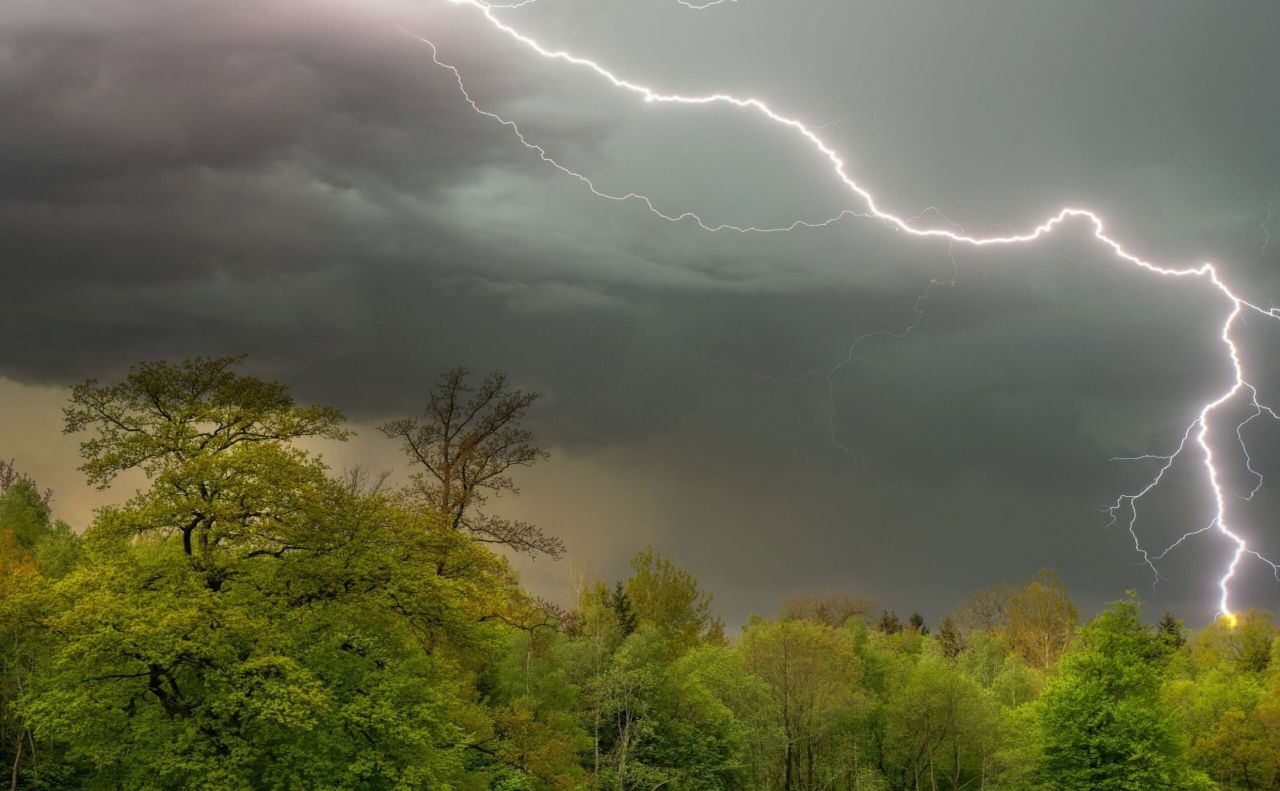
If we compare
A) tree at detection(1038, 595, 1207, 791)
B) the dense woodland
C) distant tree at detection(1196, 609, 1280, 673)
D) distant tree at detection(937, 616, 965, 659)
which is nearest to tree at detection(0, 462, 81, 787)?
the dense woodland

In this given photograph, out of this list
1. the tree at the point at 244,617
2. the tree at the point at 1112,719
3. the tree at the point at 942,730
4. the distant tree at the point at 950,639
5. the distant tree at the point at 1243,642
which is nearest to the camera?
the tree at the point at 244,617

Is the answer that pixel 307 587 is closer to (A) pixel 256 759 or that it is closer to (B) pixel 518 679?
(A) pixel 256 759

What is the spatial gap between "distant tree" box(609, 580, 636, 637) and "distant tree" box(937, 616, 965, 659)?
45.8 meters

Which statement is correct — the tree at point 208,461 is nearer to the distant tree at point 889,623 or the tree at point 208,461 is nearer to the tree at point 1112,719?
the tree at point 1112,719

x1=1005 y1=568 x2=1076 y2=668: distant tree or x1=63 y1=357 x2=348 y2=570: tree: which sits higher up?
x1=1005 y1=568 x2=1076 y2=668: distant tree

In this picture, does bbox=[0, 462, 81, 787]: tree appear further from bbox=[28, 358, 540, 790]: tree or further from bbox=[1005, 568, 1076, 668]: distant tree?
bbox=[1005, 568, 1076, 668]: distant tree

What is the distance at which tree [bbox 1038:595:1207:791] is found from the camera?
4488 cm

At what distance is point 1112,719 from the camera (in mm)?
45688

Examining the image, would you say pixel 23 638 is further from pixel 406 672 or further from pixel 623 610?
pixel 623 610

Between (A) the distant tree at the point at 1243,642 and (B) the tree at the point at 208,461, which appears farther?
(A) the distant tree at the point at 1243,642

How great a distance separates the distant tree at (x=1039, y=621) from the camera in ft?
323

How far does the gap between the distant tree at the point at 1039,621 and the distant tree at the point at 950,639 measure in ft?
15.0

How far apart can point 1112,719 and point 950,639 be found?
60.6 m

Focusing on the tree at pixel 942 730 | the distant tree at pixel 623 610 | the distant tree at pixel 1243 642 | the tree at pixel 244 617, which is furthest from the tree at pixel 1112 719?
the distant tree at pixel 1243 642
